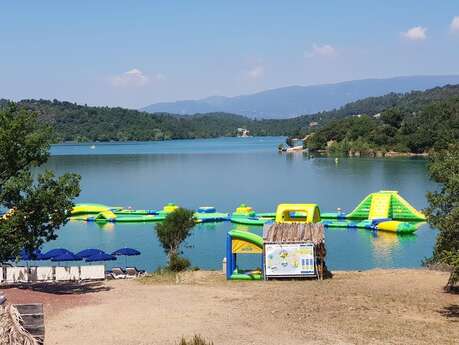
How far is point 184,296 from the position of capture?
793 inches

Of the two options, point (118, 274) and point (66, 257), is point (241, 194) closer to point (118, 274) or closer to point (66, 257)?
point (66, 257)

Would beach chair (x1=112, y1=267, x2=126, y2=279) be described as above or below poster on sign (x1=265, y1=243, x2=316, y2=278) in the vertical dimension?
below

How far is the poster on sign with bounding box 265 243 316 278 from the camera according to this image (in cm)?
2347

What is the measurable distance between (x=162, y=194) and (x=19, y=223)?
55175 millimetres

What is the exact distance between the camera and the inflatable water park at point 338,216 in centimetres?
4712

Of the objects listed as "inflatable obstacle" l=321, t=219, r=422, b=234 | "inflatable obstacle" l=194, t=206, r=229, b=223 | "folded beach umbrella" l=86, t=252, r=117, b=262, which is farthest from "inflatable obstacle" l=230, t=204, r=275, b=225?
"folded beach umbrella" l=86, t=252, r=117, b=262

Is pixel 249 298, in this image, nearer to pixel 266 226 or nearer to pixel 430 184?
pixel 266 226

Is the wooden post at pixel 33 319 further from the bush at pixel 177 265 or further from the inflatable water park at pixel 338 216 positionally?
the inflatable water park at pixel 338 216

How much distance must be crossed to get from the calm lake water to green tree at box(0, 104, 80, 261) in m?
13.0

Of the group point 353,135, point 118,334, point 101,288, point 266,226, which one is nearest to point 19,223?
point 101,288

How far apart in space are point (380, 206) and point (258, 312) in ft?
116

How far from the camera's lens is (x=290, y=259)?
23.5m

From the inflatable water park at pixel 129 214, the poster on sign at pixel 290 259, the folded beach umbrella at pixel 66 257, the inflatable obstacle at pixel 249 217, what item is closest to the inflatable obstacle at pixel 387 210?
the inflatable obstacle at pixel 249 217

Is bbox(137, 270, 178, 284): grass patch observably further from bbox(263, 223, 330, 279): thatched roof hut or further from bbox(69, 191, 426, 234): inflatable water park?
bbox(69, 191, 426, 234): inflatable water park
